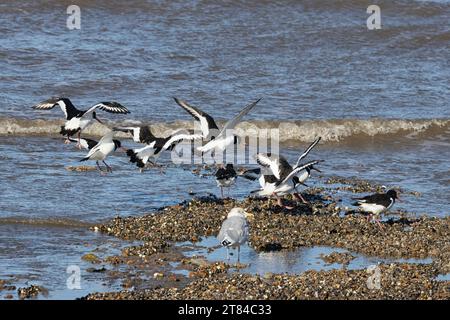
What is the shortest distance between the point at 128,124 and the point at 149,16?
20.7ft

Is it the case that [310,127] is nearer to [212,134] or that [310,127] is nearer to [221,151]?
[221,151]

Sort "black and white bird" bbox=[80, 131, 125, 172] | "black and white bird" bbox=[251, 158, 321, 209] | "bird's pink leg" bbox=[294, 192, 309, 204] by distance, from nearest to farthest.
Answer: "black and white bird" bbox=[251, 158, 321, 209] → "bird's pink leg" bbox=[294, 192, 309, 204] → "black and white bird" bbox=[80, 131, 125, 172]

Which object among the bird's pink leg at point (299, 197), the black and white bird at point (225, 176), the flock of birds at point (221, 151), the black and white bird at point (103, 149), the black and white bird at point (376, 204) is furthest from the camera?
the black and white bird at point (103, 149)

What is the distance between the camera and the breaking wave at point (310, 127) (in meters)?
15.6

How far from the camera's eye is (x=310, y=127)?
16203 mm

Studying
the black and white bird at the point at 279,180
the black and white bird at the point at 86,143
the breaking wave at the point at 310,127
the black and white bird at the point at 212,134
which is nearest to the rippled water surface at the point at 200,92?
the breaking wave at the point at 310,127

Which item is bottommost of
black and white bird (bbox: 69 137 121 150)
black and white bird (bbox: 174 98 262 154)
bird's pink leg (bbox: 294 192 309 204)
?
bird's pink leg (bbox: 294 192 309 204)

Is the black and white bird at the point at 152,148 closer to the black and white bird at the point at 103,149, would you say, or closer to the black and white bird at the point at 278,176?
the black and white bird at the point at 103,149

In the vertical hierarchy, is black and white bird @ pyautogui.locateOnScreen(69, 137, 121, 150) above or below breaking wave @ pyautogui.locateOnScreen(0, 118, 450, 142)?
above

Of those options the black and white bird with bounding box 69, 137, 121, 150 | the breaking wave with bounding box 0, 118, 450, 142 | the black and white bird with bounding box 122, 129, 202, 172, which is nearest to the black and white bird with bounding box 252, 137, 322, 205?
the black and white bird with bounding box 122, 129, 202, 172

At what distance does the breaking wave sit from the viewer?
15.6 m

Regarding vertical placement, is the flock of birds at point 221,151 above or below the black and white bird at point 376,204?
above

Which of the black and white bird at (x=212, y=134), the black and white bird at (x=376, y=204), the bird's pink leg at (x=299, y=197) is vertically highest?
the black and white bird at (x=212, y=134)

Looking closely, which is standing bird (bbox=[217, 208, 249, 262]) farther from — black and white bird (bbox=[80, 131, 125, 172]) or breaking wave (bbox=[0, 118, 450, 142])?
breaking wave (bbox=[0, 118, 450, 142])
